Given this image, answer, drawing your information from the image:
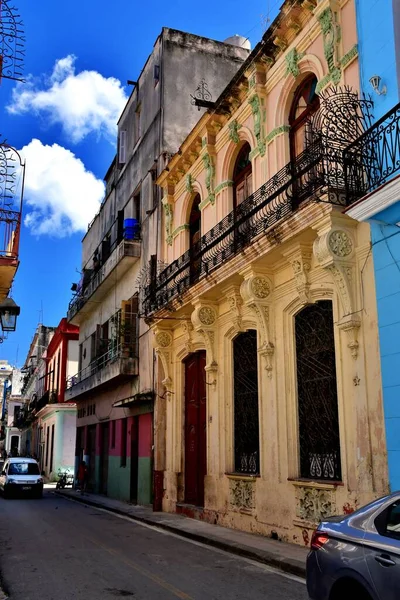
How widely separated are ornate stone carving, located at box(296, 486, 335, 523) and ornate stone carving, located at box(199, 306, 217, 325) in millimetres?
5367

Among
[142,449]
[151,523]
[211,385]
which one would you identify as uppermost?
[211,385]

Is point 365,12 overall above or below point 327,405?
above

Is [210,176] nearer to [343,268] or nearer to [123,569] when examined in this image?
[343,268]

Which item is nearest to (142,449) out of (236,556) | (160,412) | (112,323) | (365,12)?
(160,412)

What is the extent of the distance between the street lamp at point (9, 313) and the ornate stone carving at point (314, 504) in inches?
274

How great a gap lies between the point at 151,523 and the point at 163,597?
8327mm

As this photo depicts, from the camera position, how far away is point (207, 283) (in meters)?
14.5

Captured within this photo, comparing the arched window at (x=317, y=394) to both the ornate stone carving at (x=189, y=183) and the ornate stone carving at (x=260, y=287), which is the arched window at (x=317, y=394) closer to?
the ornate stone carving at (x=260, y=287)

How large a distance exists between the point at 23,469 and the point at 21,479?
1313 millimetres

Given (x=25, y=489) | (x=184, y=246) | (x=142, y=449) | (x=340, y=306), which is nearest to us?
(x=340, y=306)

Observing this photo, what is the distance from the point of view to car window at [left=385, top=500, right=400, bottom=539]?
463cm

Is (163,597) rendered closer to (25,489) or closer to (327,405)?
(327,405)

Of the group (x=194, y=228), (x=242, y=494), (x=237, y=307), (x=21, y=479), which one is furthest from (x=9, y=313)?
(x=21, y=479)

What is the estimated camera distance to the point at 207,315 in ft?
50.5
